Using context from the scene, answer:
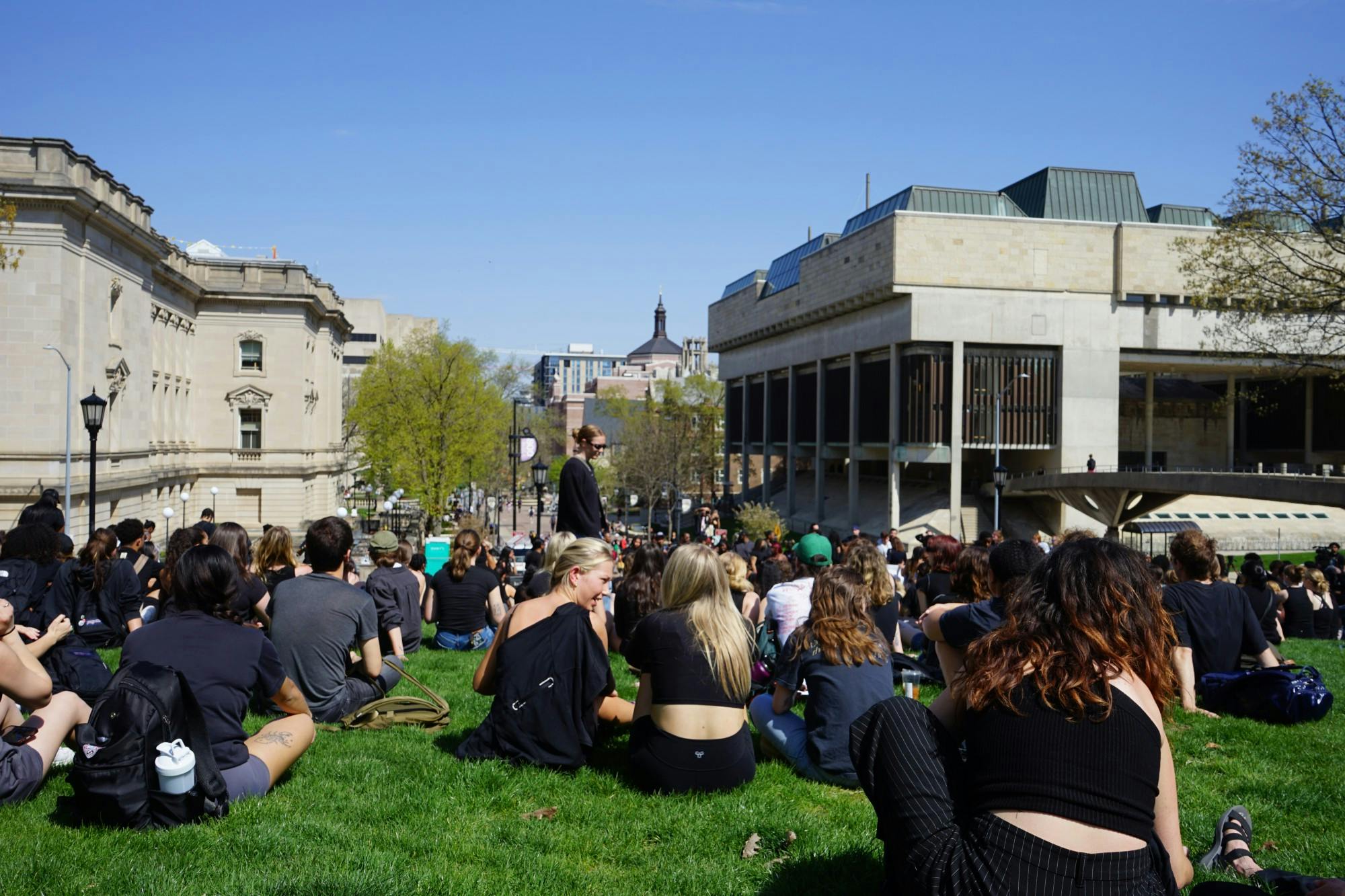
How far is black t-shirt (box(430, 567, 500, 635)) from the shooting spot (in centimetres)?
1189

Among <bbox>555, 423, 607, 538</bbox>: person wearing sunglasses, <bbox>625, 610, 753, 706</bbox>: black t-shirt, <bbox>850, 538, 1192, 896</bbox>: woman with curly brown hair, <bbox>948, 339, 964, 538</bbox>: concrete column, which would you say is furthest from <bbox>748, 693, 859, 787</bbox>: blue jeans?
<bbox>948, 339, 964, 538</bbox>: concrete column

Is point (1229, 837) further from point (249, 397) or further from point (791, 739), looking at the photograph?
point (249, 397)

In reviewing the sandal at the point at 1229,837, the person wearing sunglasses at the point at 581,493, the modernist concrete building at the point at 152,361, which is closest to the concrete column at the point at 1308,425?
the modernist concrete building at the point at 152,361

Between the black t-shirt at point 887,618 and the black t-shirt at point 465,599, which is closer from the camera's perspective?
the black t-shirt at point 887,618

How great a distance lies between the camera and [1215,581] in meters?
8.14

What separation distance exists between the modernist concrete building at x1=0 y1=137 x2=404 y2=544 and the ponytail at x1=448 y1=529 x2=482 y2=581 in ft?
76.2

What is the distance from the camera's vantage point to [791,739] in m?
6.41

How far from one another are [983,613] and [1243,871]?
205 centimetres

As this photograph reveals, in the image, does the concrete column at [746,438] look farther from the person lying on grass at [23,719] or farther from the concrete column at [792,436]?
the person lying on grass at [23,719]

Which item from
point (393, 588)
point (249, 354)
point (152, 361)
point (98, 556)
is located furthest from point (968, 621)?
point (249, 354)

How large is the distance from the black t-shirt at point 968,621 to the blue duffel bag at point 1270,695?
112 inches

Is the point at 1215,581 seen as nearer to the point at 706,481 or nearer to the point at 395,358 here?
the point at 395,358

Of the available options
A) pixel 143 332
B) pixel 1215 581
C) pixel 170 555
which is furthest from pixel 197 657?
pixel 143 332

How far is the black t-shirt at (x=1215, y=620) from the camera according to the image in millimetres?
8000
